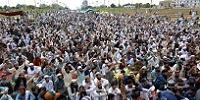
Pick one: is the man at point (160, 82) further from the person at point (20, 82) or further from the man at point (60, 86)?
the person at point (20, 82)

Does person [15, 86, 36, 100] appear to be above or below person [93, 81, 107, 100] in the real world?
above

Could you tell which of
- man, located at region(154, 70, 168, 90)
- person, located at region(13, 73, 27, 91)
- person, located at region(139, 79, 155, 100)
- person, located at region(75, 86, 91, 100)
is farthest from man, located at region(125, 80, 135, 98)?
person, located at region(13, 73, 27, 91)

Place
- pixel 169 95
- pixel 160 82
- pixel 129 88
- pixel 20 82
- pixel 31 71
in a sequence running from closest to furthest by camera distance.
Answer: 1. pixel 169 95
2. pixel 129 88
3. pixel 160 82
4. pixel 20 82
5. pixel 31 71

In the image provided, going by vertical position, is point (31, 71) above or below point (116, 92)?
above

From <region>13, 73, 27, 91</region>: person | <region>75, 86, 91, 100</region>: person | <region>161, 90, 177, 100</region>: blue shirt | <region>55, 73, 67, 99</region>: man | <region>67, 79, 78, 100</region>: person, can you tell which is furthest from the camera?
<region>13, 73, 27, 91</region>: person

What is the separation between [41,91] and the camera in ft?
20.8

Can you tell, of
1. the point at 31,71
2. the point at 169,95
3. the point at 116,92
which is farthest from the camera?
the point at 31,71

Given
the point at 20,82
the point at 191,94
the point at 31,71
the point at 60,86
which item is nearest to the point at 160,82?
the point at 191,94

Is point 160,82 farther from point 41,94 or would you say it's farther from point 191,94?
point 41,94

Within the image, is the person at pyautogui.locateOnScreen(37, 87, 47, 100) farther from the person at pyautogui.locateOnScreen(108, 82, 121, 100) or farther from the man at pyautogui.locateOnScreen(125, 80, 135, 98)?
the man at pyautogui.locateOnScreen(125, 80, 135, 98)

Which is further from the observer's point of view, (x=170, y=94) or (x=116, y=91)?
(x=116, y=91)

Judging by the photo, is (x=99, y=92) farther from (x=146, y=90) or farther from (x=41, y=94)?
(x=41, y=94)

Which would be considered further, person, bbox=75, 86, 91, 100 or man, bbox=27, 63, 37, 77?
man, bbox=27, 63, 37, 77

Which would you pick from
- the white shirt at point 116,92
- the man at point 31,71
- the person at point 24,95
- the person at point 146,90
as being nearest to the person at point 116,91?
the white shirt at point 116,92
